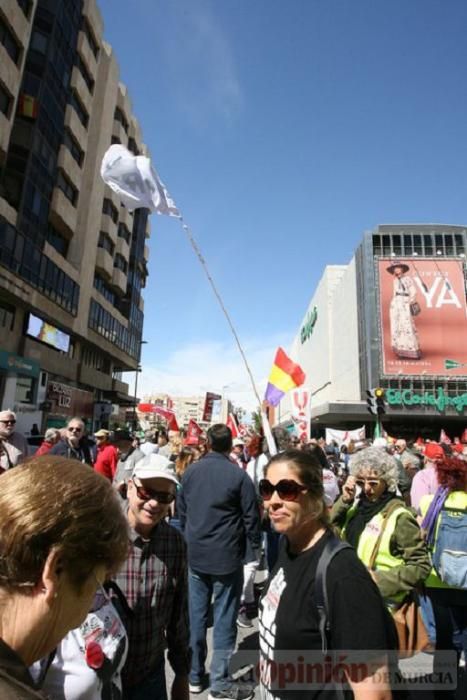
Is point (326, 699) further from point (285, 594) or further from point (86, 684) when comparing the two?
point (86, 684)

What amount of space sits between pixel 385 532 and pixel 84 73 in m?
39.4

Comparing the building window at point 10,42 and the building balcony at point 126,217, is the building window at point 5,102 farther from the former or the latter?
the building balcony at point 126,217

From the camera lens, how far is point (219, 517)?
3.79 metres

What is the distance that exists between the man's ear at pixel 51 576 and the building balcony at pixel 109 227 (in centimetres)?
4048

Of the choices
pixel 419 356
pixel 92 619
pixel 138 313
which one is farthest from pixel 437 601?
pixel 138 313

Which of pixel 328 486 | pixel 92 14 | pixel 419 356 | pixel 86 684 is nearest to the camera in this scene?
pixel 86 684

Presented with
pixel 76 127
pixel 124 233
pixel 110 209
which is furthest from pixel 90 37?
pixel 124 233

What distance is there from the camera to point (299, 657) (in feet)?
5.77

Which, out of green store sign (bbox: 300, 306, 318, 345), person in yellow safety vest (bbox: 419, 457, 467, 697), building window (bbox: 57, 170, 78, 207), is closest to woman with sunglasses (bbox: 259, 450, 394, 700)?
person in yellow safety vest (bbox: 419, 457, 467, 697)

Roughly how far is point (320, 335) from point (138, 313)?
29949mm

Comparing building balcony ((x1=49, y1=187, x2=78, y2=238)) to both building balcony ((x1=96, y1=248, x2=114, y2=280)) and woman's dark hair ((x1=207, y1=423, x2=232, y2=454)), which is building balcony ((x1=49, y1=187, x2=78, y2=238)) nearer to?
building balcony ((x1=96, y1=248, x2=114, y2=280))

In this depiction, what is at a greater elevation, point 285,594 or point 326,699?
point 285,594

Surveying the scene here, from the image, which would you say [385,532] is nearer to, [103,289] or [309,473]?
[309,473]

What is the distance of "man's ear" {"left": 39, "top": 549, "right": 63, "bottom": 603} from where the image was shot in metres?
0.91
